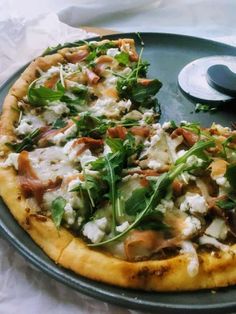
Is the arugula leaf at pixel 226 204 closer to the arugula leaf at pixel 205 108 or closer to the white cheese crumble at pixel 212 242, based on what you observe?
the white cheese crumble at pixel 212 242

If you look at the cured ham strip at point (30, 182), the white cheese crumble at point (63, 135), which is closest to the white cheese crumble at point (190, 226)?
the cured ham strip at point (30, 182)

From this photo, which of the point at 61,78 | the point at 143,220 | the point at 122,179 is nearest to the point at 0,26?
the point at 61,78

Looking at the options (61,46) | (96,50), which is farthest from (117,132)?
(61,46)

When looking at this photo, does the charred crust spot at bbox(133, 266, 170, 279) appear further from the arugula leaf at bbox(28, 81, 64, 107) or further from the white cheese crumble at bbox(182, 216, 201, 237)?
the arugula leaf at bbox(28, 81, 64, 107)

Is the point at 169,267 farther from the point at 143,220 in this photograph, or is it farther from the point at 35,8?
the point at 35,8

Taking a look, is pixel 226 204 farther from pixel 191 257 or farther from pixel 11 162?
pixel 11 162

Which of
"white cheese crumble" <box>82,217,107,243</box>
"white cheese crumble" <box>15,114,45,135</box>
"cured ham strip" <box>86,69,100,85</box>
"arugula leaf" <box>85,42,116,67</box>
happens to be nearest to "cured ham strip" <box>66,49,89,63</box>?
"arugula leaf" <box>85,42,116,67</box>
